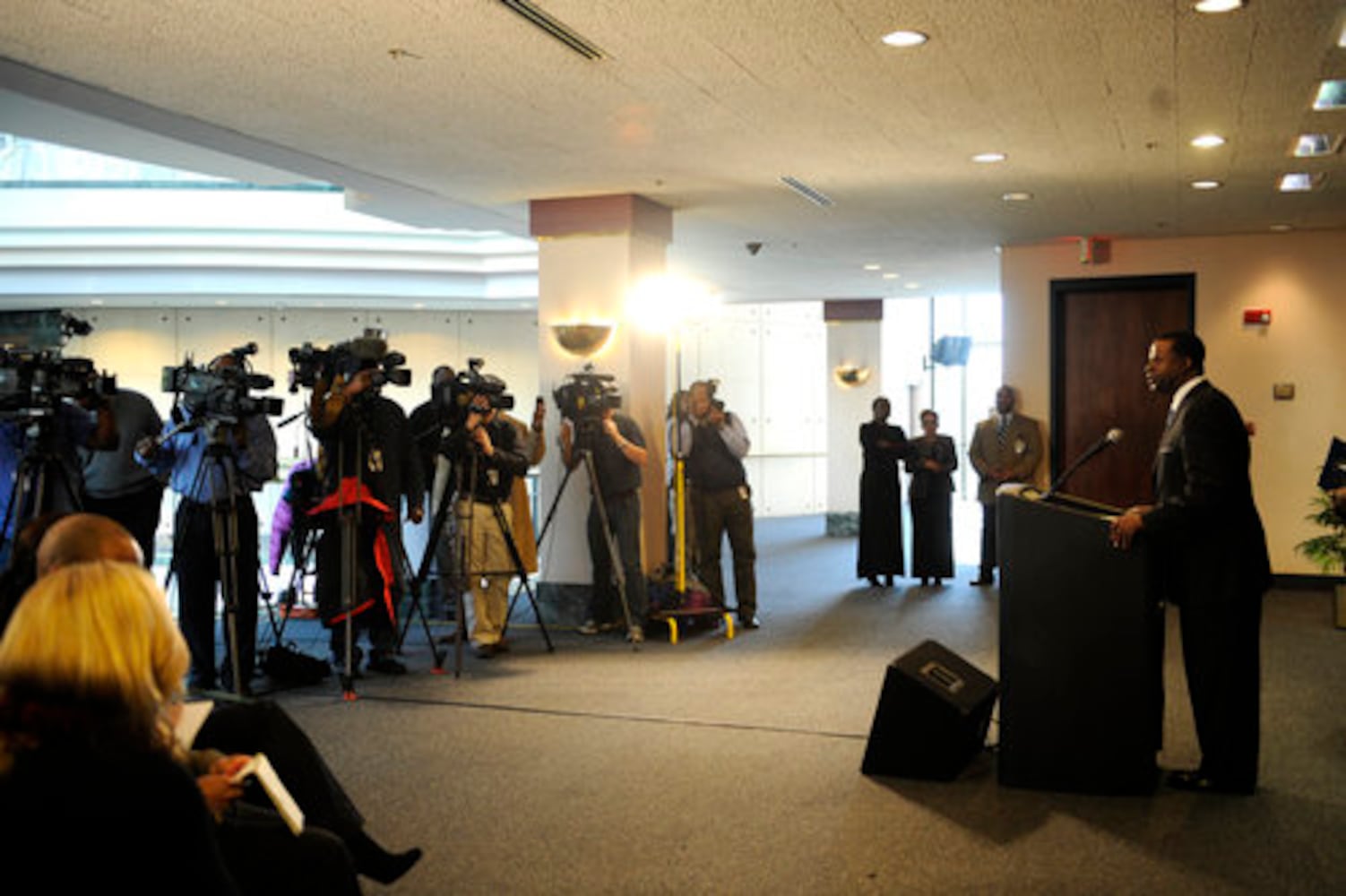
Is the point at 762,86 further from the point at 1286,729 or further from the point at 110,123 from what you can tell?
the point at 1286,729

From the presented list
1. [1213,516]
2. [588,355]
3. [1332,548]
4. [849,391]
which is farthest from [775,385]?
[1213,516]

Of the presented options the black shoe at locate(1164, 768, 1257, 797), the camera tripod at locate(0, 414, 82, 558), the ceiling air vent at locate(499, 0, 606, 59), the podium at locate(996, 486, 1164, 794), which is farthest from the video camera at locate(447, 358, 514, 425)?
the black shoe at locate(1164, 768, 1257, 797)

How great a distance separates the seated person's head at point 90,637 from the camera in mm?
2102

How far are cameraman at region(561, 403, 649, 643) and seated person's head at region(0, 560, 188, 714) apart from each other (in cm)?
598

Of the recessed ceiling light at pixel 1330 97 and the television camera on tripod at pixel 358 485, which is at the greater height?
the recessed ceiling light at pixel 1330 97

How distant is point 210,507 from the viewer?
6.50 meters

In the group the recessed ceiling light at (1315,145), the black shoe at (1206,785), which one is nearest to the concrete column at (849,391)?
the recessed ceiling light at (1315,145)

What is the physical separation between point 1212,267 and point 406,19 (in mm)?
8185

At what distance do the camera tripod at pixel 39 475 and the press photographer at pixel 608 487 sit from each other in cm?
294

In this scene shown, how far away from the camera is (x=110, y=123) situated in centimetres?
657

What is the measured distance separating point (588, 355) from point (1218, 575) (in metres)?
4.92

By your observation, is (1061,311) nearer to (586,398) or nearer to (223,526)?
(586,398)

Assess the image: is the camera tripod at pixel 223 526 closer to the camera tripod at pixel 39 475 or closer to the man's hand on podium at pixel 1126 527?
the camera tripod at pixel 39 475

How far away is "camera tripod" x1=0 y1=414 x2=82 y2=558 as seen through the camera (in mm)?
5992
